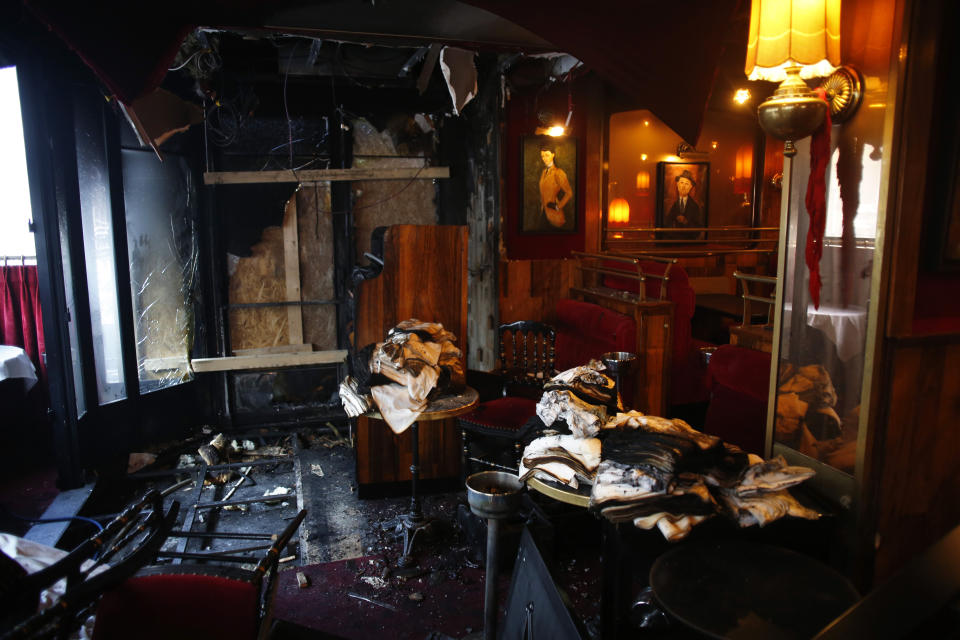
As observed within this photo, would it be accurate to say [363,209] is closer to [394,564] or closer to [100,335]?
[100,335]

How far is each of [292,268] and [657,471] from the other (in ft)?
17.8

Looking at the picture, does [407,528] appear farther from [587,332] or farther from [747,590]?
[587,332]

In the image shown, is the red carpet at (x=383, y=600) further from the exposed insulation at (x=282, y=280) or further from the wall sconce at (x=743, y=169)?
the wall sconce at (x=743, y=169)

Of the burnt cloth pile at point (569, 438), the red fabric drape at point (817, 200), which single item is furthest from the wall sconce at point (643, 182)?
the burnt cloth pile at point (569, 438)

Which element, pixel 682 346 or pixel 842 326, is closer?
pixel 842 326

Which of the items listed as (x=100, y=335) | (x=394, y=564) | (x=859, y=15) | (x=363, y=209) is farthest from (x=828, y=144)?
(x=100, y=335)

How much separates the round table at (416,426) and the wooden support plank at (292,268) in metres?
3.09

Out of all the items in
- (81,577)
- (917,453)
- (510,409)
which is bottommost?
(510,409)

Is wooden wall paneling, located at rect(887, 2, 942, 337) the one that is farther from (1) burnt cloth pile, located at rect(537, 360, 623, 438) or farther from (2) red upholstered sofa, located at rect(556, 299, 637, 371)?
(2) red upholstered sofa, located at rect(556, 299, 637, 371)

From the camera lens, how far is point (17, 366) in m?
4.96

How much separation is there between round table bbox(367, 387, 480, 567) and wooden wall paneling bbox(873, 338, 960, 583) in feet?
7.03

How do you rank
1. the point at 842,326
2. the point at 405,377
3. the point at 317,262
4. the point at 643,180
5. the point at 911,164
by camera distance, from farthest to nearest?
1. the point at 643,180
2. the point at 317,262
3. the point at 405,377
4. the point at 842,326
5. the point at 911,164

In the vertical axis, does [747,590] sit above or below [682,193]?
below

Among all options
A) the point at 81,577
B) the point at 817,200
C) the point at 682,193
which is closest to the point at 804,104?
the point at 817,200
